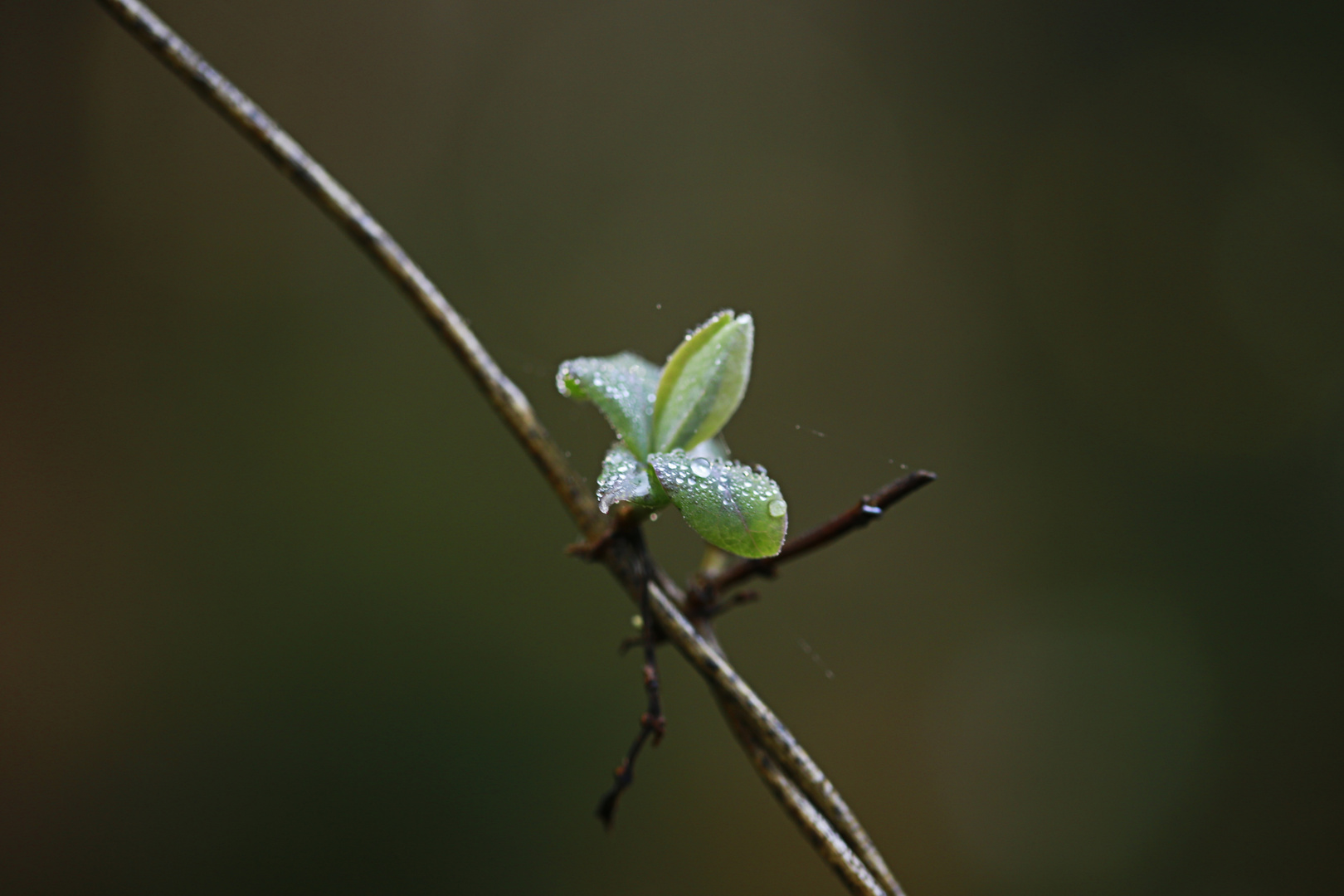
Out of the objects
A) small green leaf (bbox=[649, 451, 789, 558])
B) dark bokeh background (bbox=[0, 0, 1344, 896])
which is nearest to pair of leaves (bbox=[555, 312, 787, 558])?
small green leaf (bbox=[649, 451, 789, 558])

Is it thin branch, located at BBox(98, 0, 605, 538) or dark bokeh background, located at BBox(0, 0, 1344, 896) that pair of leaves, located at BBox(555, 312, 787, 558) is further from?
dark bokeh background, located at BBox(0, 0, 1344, 896)

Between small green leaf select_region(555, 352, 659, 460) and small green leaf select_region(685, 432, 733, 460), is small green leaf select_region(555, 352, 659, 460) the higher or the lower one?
the higher one

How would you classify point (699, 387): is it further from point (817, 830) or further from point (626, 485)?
point (817, 830)

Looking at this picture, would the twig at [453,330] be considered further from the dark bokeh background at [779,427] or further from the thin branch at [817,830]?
the dark bokeh background at [779,427]

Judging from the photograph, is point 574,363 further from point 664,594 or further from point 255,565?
point 255,565

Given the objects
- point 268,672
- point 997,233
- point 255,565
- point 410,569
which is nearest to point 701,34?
point 997,233

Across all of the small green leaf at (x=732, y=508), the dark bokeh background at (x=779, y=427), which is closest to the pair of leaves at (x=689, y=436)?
the small green leaf at (x=732, y=508)

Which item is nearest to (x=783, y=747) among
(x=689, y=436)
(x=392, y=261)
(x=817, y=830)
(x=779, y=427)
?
(x=817, y=830)
